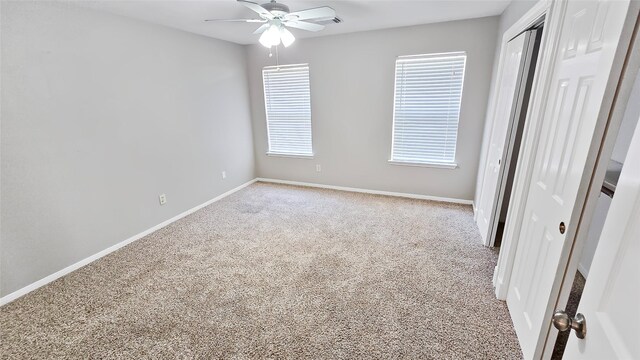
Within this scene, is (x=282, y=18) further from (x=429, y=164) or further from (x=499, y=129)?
(x=429, y=164)

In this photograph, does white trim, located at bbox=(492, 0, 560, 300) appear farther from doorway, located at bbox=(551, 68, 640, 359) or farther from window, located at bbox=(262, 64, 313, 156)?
window, located at bbox=(262, 64, 313, 156)

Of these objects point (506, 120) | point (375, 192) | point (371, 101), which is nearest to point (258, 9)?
point (371, 101)

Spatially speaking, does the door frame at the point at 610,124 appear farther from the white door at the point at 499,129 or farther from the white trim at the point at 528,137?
the white door at the point at 499,129

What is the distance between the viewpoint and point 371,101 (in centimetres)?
396

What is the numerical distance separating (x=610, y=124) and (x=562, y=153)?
0.32 metres

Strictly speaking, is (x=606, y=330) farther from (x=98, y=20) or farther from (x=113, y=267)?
(x=98, y=20)

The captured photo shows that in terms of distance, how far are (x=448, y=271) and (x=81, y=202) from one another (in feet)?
11.5

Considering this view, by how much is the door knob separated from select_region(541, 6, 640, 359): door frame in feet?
→ 1.99

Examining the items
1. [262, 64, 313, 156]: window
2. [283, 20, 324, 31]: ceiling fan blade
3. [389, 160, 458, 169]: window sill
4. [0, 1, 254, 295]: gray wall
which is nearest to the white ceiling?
[283, 20, 324, 31]: ceiling fan blade

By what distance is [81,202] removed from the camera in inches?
102

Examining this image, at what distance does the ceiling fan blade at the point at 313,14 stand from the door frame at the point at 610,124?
1754mm

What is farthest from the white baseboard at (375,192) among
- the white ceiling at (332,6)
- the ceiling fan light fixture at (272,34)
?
the ceiling fan light fixture at (272,34)

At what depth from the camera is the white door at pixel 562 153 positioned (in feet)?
3.44

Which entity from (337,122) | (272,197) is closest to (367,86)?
(337,122)
